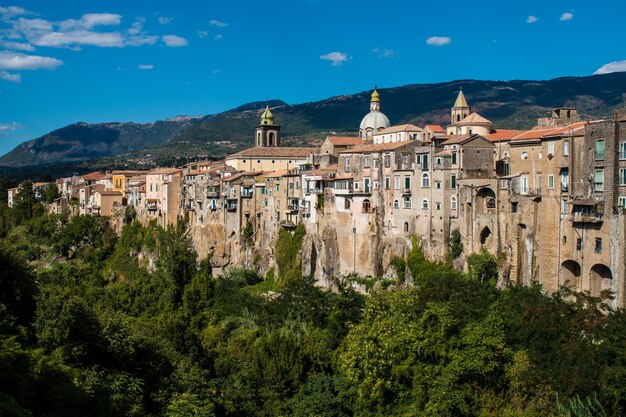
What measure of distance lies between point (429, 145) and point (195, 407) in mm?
34776

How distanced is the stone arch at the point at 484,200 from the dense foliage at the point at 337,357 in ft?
11.4

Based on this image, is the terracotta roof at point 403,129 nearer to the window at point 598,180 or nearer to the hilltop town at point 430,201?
the hilltop town at point 430,201

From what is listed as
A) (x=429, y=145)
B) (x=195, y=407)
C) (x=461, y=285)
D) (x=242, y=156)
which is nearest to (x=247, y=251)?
(x=242, y=156)

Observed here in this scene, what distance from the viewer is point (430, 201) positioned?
55.5 m

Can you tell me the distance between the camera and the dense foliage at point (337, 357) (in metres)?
27.9

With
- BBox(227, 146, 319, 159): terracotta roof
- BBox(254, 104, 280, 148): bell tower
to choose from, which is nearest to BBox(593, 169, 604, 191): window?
BBox(227, 146, 319, 159): terracotta roof

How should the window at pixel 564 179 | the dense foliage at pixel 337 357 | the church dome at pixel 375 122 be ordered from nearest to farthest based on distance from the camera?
Result: the dense foliage at pixel 337 357
the window at pixel 564 179
the church dome at pixel 375 122

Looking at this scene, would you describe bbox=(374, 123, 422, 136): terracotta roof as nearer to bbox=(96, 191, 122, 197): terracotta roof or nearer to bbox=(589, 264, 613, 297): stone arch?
bbox=(589, 264, 613, 297): stone arch

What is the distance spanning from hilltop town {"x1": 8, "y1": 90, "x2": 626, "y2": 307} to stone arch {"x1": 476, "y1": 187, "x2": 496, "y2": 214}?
0.10 meters

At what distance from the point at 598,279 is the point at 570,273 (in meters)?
2.11

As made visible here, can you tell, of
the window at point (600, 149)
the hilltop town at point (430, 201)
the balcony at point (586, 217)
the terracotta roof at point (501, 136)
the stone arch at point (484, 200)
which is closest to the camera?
the balcony at point (586, 217)

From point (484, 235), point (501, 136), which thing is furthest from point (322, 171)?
point (484, 235)

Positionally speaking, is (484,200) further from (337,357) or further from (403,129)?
(403,129)

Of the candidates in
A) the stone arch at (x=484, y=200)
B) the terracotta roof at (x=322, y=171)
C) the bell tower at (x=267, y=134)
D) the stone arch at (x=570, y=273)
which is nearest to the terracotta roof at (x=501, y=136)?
the stone arch at (x=484, y=200)
